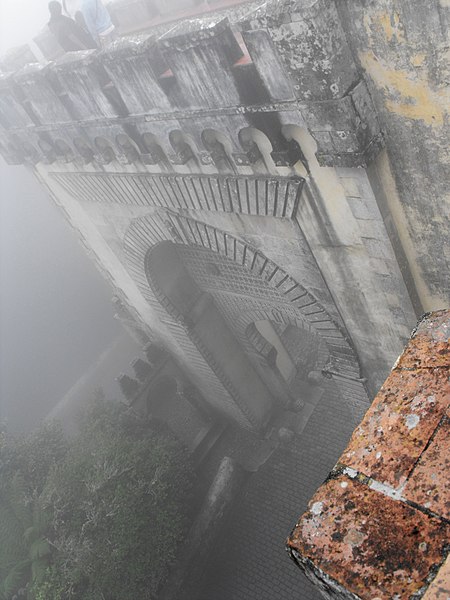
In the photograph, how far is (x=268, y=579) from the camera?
7.86 metres

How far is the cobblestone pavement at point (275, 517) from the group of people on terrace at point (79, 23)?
7.36m

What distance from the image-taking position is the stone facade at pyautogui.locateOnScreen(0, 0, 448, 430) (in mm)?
2953

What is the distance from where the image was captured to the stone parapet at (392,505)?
4.10 ft

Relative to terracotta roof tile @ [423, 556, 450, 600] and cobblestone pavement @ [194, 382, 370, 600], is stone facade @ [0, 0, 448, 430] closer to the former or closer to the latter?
terracotta roof tile @ [423, 556, 450, 600]

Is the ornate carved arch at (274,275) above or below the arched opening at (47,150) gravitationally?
below

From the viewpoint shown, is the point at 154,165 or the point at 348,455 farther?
the point at 154,165

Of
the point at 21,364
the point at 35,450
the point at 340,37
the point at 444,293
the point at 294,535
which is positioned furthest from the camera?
the point at 21,364

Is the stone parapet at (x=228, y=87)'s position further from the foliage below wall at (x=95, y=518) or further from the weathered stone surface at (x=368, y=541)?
the foliage below wall at (x=95, y=518)

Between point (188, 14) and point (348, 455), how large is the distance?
6.66 metres

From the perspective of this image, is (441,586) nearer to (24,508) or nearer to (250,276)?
(250,276)

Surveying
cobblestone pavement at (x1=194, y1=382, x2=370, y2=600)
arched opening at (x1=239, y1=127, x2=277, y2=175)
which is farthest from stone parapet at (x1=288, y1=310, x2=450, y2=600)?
cobblestone pavement at (x1=194, y1=382, x2=370, y2=600)

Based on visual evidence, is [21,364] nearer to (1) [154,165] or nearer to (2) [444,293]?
(1) [154,165]

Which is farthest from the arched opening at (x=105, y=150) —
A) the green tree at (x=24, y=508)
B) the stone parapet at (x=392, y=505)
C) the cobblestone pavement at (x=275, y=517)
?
the cobblestone pavement at (x=275, y=517)

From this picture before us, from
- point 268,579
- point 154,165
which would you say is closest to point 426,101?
point 154,165
